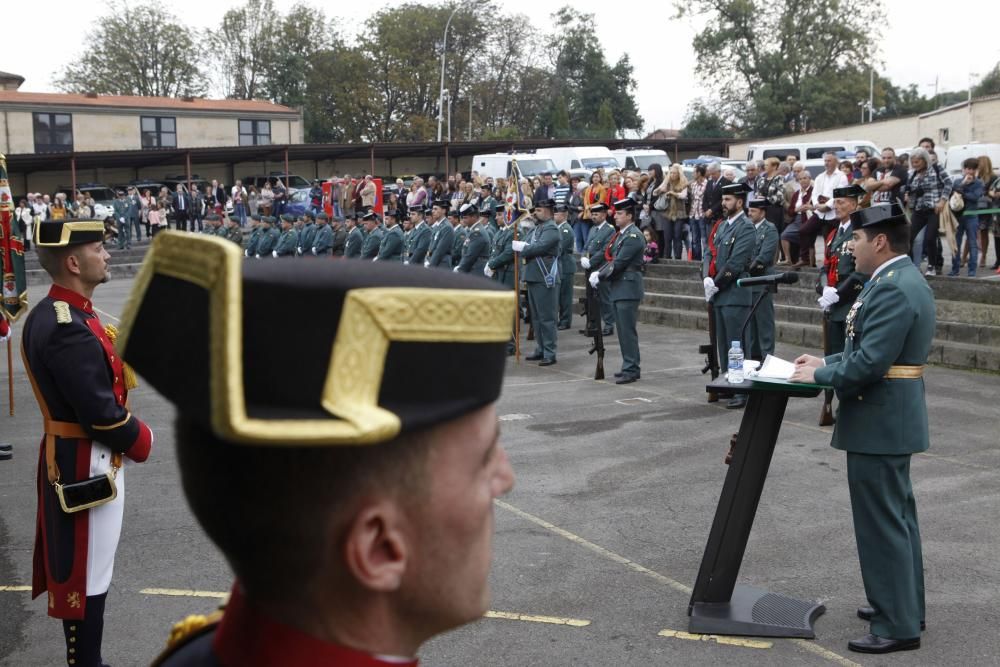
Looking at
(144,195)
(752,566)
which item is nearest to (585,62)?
(144,195)

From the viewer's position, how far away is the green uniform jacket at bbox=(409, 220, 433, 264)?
62.6 ft

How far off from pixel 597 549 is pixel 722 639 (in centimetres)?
139

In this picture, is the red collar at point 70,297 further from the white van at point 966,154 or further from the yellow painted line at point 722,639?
the white van at point 966,154

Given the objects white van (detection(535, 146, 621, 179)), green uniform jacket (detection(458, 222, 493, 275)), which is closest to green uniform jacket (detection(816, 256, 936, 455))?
green uniform jacket (detection(458, 222, 493, 275))

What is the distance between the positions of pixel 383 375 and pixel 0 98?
54.2 metres

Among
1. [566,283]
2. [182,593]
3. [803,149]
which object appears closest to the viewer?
[182,593]

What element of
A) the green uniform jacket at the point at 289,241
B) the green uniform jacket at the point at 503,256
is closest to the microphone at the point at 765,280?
the green uniform jacket at the point at 503,256

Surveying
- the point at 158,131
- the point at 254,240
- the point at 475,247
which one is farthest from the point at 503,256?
the point at 158,131

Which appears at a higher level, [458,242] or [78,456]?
[458,242]

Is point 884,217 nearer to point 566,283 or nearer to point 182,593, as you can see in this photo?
point 182,593

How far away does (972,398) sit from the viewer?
36.3 ft

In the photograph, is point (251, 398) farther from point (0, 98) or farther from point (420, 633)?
point (0, 98)

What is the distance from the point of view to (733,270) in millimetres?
11578

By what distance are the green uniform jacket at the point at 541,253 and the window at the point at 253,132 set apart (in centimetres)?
4205
